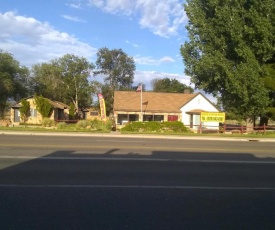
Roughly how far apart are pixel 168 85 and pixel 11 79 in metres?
49.3

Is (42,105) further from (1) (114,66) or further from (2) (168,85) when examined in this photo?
(2) (168,85)

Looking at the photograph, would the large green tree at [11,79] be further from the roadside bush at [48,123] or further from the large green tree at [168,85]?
the large green tree at [168,85]

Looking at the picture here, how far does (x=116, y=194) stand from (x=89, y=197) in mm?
583

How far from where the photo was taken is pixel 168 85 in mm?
98250

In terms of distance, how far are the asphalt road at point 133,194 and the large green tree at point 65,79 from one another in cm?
6149

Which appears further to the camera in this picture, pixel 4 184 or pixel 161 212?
pixel 4 184

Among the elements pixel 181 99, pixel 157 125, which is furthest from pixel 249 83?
pixel 181 99

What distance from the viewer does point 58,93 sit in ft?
236

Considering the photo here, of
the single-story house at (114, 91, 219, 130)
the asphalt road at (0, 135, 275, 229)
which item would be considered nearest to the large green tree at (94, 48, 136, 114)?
the single-story house at (114, 91, 219, 130)

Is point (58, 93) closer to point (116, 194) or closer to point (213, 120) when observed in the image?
point (213, 120)

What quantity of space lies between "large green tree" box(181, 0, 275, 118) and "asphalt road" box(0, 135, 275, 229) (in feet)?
65.2

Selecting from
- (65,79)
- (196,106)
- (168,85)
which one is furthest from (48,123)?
(168,85)

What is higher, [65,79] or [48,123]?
[65,79]

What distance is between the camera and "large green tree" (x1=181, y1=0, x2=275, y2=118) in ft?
98.4
